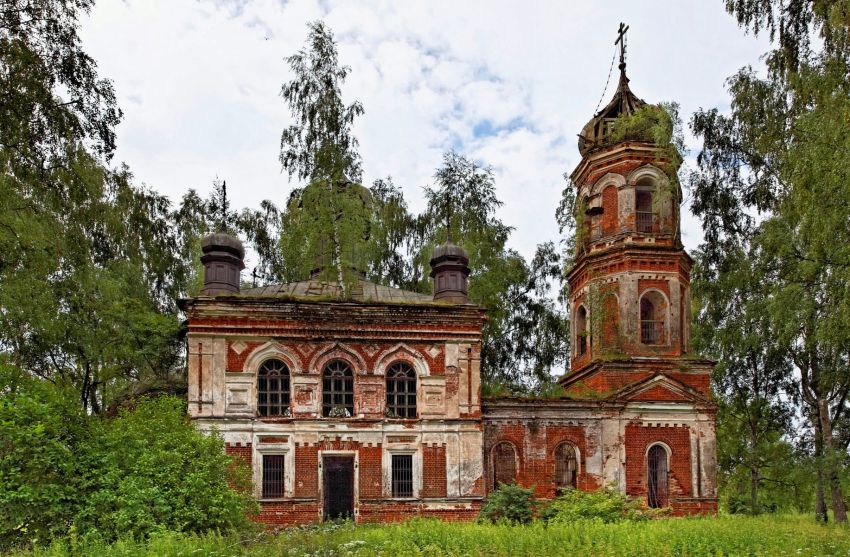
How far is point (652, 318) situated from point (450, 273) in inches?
235

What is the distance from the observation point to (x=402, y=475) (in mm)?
20453

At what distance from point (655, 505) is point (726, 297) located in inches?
258

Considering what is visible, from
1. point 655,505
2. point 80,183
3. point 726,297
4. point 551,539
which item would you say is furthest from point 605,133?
point 80,183

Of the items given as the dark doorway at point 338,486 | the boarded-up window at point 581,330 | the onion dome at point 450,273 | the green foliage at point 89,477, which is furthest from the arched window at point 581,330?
the green foliage at point 89,477

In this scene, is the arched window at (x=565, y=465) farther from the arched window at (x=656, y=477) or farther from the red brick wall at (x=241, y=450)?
the red brick wall at (x=241, y=450)

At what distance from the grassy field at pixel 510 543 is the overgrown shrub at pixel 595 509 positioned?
2.55 metres

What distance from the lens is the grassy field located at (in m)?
11.5

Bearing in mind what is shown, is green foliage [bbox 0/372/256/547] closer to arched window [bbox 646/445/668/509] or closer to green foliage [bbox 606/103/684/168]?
arched window [bbox 646/445/668/509]

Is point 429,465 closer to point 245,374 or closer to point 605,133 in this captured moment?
point 245,374

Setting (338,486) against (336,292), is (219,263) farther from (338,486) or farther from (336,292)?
(338,486)

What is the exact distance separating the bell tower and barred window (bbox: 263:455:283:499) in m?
8.73

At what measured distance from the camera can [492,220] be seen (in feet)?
100

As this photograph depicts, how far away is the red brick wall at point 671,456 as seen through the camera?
21.9 metres

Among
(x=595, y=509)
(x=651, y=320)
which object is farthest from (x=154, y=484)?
(x=651, y=320)
